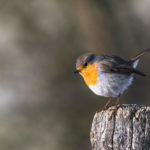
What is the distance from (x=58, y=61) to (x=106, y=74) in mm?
5331

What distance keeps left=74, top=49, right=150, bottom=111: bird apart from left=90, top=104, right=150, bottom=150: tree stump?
1.34 metres

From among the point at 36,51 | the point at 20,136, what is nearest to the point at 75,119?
the point at 20,136

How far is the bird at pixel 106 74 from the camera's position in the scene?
16.9 ft

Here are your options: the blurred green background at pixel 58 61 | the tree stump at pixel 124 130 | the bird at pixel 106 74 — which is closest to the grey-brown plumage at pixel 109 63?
the bird at pixel 106 74

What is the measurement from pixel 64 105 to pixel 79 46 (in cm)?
171

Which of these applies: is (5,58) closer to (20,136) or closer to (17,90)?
(17,90)

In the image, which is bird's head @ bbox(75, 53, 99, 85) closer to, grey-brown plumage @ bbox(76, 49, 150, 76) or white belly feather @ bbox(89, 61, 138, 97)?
grey-brown plumage @ bbox(76, 49, 150, 76)

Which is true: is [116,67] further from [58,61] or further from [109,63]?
[58,61]

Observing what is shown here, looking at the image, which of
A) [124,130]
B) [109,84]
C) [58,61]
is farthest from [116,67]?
[58,61]

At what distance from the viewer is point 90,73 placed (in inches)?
210

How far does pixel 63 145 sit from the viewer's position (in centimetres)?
988

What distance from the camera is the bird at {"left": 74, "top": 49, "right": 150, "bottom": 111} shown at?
516 centimetres

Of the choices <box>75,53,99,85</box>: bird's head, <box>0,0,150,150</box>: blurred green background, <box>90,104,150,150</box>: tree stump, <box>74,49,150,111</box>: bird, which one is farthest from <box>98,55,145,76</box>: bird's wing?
<box>0,0,150,150</box>: blurred green background

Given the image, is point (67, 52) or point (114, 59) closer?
point (114, 59)
